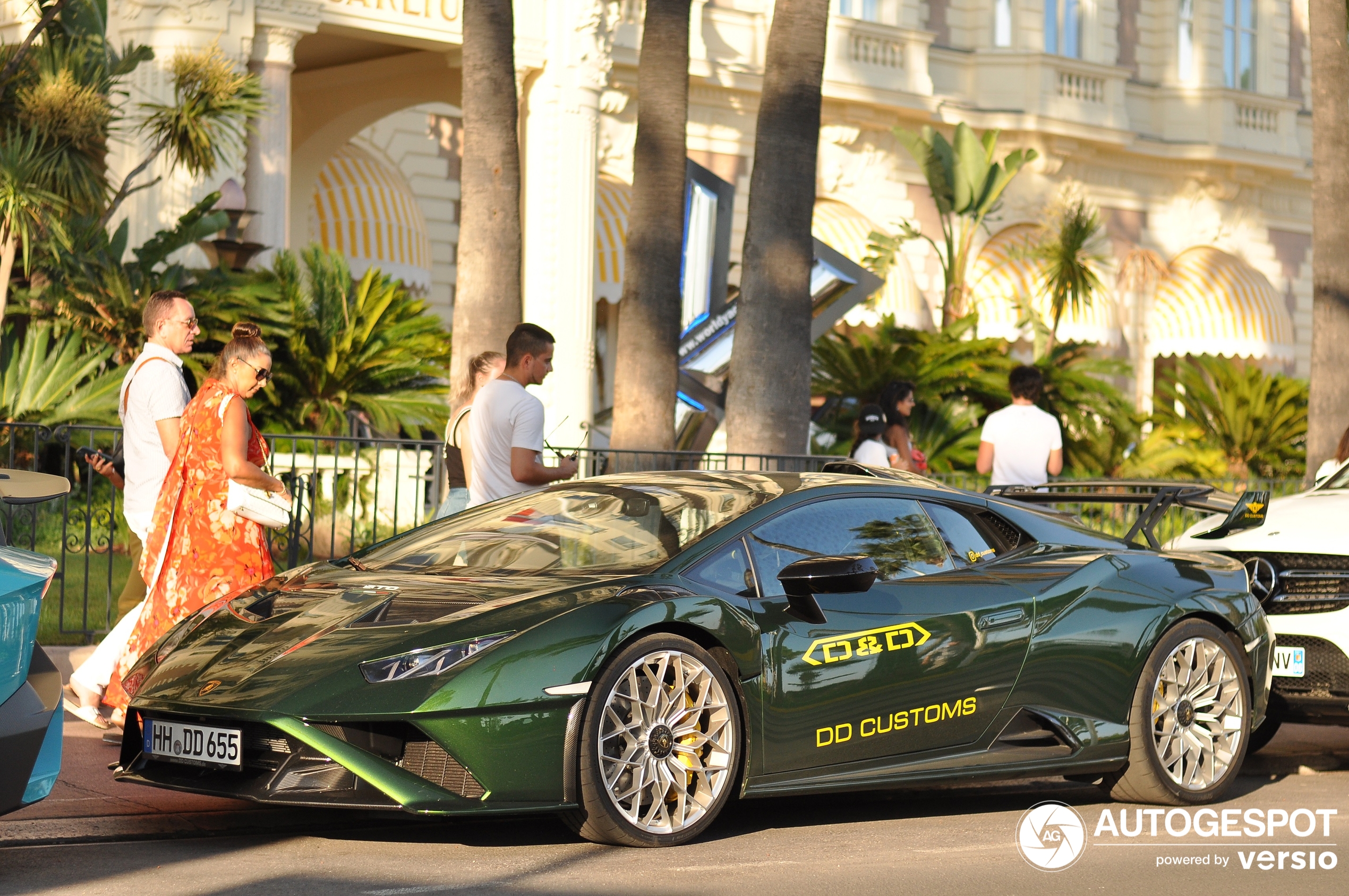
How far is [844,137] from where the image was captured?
29109 mm

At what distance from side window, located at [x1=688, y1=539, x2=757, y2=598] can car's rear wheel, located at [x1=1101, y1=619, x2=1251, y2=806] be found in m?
1.85

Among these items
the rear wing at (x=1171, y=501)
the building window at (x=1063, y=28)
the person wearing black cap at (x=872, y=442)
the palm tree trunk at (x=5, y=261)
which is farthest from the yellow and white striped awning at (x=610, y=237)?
the rear wing at (x=1171, y=501)

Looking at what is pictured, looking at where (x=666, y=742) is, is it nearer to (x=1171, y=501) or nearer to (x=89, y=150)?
(x=1171, y=501)

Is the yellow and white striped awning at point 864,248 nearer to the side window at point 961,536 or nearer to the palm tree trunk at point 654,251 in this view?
the palm tree trunk at point 654,251

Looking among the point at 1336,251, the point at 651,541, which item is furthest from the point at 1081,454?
the point at 651,541

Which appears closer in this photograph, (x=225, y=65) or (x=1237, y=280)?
(x=225, y=65)

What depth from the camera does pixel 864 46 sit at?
2927 cm

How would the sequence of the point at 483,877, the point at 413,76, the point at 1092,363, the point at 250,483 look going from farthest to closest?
the point at 1092,363
the point at 413,76
the point at 250,483
the point at 483,877

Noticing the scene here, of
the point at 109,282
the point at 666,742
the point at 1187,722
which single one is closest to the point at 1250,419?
the point at 109,282

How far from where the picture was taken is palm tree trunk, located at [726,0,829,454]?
12.9 m

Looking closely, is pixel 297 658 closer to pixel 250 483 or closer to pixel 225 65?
pixel 250 483

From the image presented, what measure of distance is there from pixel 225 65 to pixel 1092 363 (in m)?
12.1

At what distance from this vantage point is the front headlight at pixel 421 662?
5.54 m

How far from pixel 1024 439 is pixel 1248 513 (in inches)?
133
